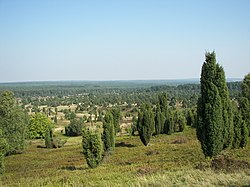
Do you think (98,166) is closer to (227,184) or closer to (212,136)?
(212,136)

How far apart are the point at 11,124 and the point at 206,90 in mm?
32280

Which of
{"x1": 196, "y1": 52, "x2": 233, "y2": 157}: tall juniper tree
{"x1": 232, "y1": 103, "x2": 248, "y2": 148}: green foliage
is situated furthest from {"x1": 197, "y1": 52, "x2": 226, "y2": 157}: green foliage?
{"x1": 232, "y1": 103, "x2": 248, "y2": 148}: green foliage

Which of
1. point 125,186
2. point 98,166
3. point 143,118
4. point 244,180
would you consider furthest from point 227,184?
point 143,118

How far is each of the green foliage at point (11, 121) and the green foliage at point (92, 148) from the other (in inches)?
910

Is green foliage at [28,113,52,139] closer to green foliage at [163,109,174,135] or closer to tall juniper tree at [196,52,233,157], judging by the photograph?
green foliage at [163,109,174,135]

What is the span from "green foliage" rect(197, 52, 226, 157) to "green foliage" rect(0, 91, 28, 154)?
1234 inches

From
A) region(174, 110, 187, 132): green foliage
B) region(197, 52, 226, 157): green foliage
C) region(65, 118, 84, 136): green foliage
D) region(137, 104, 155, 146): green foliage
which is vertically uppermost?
region(197, 52, 226, 157): green foliage

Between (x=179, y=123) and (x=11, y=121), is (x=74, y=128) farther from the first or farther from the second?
(x=11, y=121)

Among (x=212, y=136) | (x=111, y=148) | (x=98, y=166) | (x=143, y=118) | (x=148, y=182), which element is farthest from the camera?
(x=143, y=118)

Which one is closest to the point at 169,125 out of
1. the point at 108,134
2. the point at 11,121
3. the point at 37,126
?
the point at 108,134

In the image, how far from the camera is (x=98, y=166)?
23.0m

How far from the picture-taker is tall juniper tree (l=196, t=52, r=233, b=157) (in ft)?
62.5

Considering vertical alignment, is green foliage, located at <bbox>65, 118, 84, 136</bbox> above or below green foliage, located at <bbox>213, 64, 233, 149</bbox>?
below

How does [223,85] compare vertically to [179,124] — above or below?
above
